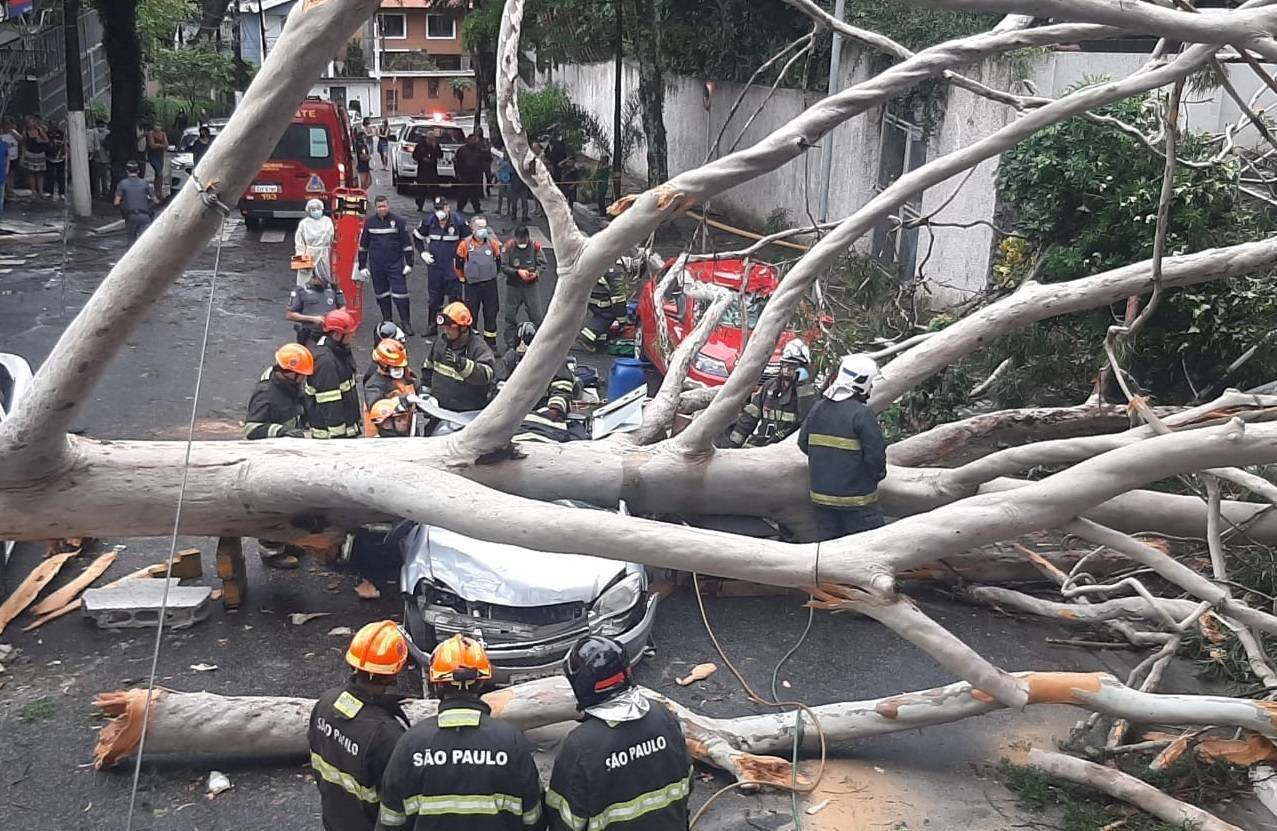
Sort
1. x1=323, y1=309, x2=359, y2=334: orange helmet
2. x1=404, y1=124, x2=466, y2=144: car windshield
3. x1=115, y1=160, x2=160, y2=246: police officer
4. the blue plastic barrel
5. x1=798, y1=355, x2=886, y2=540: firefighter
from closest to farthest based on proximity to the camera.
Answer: x1=798, y1=355, x2=886, y2=540: firefighter → x1=323, y1=309, x2=359, y2=334: orange helmet → the blue plastic barrel → x1=115, y1=160, x2=160, y2=246: police officer → x1=404, y1=124, x2=466, y2=144: car windshield

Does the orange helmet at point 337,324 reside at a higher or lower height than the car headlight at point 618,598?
higher

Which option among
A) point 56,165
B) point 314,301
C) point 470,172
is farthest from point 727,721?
point 56,165

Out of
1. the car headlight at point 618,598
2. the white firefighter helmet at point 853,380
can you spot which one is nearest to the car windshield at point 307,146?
the white firefighter helmet at point 853,380

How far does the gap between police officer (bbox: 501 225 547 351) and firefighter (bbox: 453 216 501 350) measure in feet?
0.51

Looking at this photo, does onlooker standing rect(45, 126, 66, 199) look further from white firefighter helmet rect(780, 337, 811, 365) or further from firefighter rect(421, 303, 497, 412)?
white firefighter helmet rect(780, 337, 811, 365)

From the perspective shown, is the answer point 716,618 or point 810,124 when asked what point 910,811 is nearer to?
point 716,618

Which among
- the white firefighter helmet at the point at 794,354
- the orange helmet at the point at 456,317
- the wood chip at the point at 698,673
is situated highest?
the orange helmet at the point at 456,317

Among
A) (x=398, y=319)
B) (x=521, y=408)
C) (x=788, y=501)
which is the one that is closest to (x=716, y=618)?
(x=788, y=501)

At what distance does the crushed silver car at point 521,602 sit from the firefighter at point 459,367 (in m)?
2.71

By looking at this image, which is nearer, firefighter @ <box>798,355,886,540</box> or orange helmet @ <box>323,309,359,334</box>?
firefighter @ <box>798,355,886,540</box>

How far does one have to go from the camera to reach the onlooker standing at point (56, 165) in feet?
76.2

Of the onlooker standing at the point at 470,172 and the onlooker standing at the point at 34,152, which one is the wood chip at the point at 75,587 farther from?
the onlooker standing at the point at 34,152

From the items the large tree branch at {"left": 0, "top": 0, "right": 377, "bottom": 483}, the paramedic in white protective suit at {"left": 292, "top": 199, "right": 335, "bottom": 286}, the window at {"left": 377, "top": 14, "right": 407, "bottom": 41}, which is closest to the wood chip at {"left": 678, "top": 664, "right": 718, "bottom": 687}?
the large tree branch at {"left": 0, "top": 0, "right": 377, "bottom": 483}

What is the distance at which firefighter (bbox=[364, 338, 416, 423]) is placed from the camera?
905 cm
